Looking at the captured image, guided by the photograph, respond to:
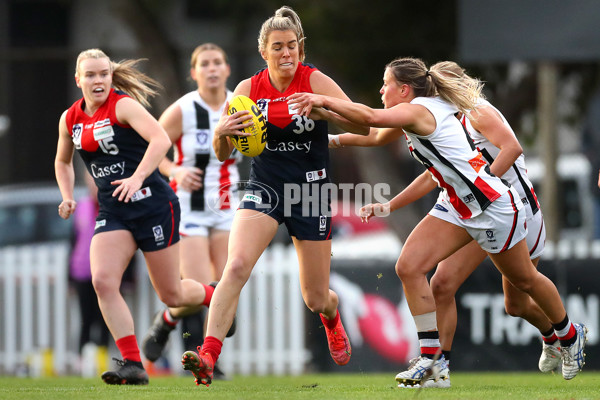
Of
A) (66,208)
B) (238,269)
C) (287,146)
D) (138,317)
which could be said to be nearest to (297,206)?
(287,146)

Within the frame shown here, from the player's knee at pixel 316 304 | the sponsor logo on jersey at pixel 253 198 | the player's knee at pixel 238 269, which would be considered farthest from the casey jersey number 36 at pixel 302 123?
A: the player's knee at pixel 316 304

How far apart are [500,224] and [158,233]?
7.36 ft

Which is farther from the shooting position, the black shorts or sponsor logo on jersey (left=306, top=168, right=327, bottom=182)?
sponsor logo on jersey (left=306, top=168, right=327, bottom=182)

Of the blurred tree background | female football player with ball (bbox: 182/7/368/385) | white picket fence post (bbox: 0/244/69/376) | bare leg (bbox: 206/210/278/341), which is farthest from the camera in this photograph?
the blurred tree background

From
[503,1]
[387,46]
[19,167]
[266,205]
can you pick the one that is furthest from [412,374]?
[19,167]

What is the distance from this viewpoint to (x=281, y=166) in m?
6.22

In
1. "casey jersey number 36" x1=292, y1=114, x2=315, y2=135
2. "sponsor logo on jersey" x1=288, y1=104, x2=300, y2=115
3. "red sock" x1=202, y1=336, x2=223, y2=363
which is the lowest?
"red sock" x1=202, y1=336, x2=223, y2=363

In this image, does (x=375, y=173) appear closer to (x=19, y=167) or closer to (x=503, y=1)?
(x=503, y=1)

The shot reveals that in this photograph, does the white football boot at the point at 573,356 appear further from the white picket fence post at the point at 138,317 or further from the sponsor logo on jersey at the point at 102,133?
the white picket fence post at the point at 138,317

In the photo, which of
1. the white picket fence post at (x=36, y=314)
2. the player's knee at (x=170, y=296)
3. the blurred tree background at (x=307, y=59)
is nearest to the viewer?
the player's knee at (x=170, y=296)

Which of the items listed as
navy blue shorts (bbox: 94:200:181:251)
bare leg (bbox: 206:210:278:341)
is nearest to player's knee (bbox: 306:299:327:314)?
bare leg (bbox: 206:210:278:341)

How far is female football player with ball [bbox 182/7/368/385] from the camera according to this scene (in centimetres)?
595

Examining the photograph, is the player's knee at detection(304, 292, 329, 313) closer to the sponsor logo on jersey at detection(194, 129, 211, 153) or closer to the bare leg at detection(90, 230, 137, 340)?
the bare leg at detection(90, 230, 137, 340)

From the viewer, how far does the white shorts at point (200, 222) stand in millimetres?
7754
